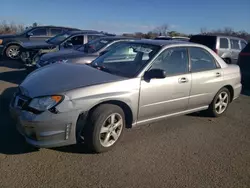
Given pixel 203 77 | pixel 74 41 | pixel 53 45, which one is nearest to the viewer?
pixel 203 77

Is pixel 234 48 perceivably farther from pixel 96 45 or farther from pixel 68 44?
pixel 68 44

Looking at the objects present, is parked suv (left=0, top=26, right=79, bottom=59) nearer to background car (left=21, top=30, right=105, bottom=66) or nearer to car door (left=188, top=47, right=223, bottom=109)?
background car (left=21, top=30, right=105, bottom=66)

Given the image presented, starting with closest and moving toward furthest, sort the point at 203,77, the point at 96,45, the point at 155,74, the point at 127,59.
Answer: the point at 155,74
the point at 127,59
the point at 203,77
the point at 96,45

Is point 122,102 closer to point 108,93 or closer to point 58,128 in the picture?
point 108,93

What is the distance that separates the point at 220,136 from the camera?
14.0ft

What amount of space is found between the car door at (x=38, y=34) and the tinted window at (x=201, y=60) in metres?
9.44

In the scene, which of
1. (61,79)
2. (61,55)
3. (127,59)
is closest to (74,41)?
(61,55)

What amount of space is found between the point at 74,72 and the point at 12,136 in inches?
53.1

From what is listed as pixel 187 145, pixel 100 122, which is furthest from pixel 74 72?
pixel 187 145

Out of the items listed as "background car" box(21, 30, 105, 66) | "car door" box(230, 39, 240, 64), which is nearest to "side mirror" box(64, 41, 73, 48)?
"background car" box(21, 30, 105, 66)

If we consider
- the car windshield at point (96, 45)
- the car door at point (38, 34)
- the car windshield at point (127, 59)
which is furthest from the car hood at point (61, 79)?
the car door at point (38, 34)

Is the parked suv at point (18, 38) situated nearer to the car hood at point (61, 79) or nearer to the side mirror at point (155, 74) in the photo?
the car hood at point (61, 79)

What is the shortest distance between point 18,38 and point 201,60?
9.67m

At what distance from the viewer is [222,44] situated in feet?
35.1
